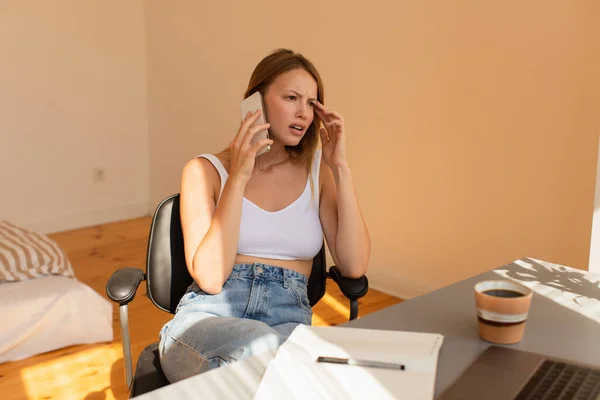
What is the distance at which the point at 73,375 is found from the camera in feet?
8.66

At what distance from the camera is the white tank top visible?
181 centimetres

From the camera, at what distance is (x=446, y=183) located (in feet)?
10.7

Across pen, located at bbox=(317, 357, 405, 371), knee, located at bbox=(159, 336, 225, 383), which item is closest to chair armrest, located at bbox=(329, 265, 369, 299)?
knee, located at bbox=(159, 336, 225, 383)

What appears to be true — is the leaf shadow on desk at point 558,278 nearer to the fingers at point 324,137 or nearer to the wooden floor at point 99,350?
the fingers at point 324,137

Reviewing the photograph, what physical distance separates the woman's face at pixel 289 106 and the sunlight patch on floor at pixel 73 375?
4.03ft

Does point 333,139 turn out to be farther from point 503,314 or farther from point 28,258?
point 28,258

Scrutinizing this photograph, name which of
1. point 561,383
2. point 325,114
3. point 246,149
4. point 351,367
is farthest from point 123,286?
point 561,383

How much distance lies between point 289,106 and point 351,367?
0.96m

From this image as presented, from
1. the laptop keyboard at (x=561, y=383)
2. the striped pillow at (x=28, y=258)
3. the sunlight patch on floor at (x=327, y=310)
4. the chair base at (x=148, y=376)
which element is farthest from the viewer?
the sunlight patch on floor at (x=327, y=310)

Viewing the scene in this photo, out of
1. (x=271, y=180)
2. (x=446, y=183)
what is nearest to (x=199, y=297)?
(x=271, y=180)

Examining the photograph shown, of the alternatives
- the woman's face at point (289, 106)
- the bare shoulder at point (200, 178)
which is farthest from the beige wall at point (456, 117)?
the bare shoulder at point (200, 178)

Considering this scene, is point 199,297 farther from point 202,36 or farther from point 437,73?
point 202,36

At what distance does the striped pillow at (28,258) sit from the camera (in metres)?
2.85

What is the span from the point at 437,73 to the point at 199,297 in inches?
76.6
